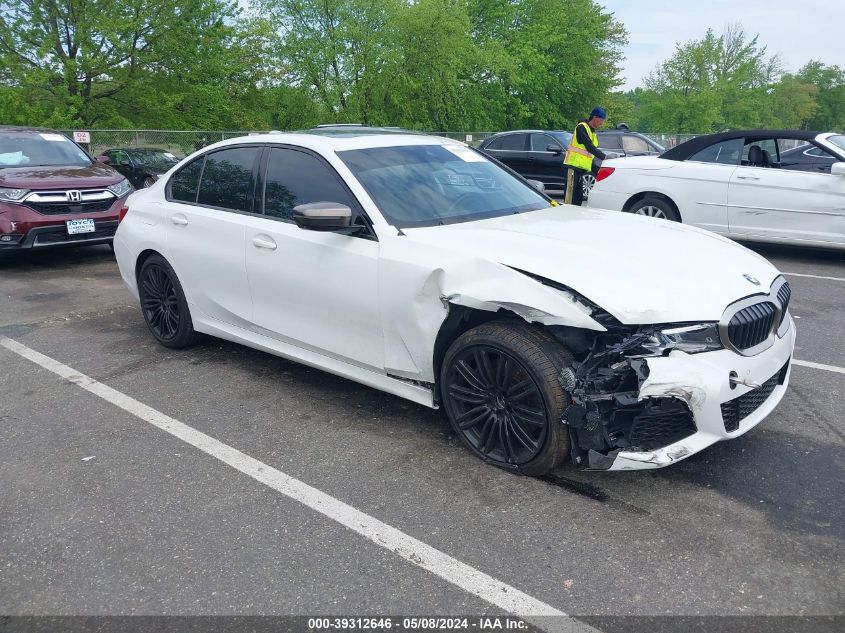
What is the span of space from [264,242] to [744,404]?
2799 millimetres

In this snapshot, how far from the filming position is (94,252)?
1016 cm

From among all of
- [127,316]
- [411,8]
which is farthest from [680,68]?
[127,316]

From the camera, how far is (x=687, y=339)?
10.0 ft

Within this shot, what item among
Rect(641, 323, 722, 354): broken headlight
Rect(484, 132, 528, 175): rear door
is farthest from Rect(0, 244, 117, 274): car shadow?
Rect(484, 132, 528, 175): rear door

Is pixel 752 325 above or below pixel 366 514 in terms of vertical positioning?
above

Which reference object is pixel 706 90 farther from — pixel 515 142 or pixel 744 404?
pixel 744 404

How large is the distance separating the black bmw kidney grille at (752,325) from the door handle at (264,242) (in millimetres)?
2582

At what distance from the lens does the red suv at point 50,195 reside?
8.38 m

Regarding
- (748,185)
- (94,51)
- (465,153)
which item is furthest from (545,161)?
(94,51)

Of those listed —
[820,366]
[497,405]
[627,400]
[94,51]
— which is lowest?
[820,366]

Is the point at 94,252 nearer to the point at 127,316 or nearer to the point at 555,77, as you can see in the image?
the point at 127,316

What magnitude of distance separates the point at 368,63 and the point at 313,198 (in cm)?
2718

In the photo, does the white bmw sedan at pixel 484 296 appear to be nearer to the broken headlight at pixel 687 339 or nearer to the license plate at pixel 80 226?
the broken headlight at pixel 687 339

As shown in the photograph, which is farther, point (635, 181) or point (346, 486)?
point (635, 181)
